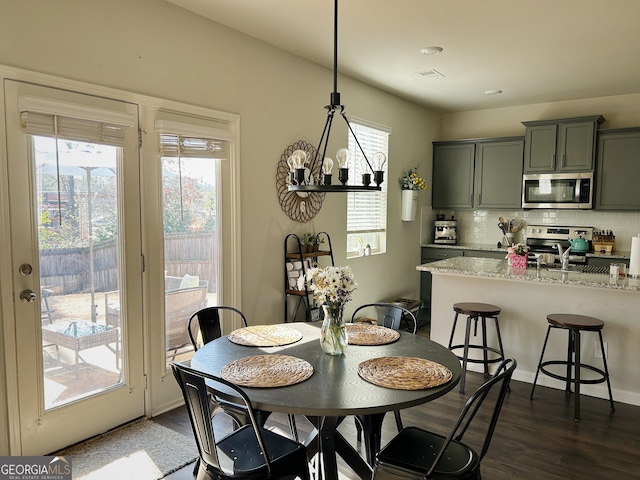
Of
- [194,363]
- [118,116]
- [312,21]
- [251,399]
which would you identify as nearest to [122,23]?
[118,116]

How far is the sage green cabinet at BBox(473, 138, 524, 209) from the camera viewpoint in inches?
242

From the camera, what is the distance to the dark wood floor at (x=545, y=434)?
267cm

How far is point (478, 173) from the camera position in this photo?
644 cm

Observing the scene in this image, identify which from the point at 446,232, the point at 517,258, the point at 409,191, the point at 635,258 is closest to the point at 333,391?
the point at 517,258

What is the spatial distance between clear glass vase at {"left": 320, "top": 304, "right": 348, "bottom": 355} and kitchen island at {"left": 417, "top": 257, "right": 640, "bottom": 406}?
208 cm

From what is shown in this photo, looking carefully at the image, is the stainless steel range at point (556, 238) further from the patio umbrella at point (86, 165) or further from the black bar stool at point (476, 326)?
the patio umbrella at point (86, 165)

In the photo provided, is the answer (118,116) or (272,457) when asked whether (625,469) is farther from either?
(118,116)

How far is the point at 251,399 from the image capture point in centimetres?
183

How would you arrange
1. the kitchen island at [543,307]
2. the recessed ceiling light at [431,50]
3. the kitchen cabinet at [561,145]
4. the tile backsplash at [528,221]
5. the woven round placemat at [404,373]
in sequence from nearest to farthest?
the woven round placemat at [404,373], the kitchen island at [543,307], the recessed ceiling light at [431,50], the kitchen cabinet at [561,145], the tile backsplash at [528,221]

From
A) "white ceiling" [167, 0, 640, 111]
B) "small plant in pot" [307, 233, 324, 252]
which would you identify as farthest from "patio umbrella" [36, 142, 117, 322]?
"small plant in pot" [307, 233, 324, 252]

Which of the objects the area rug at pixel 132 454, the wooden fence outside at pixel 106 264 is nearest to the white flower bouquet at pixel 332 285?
the area rug at pixel 132 454

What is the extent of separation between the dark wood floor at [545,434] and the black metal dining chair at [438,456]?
2.35ft

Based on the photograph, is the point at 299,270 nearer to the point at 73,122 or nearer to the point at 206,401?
the point at 73,122

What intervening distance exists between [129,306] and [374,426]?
5.85ft
